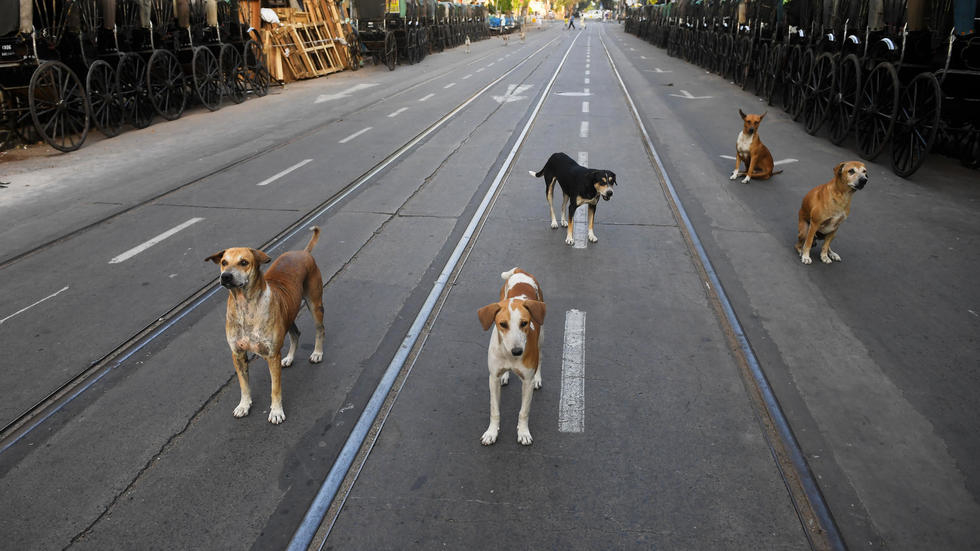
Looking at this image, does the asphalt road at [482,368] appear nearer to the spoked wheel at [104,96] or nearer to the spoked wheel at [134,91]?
the spoked wheel at [104,96]

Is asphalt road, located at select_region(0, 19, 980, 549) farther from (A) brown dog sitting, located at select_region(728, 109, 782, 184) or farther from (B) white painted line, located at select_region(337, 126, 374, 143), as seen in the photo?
(B) white painted line, located at select_region(337, 126, 374, 143)

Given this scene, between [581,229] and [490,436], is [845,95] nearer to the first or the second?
[581,229]

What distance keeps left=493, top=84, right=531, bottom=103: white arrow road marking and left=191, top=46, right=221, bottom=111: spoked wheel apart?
27.6ft

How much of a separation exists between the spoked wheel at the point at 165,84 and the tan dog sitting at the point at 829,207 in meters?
14.5

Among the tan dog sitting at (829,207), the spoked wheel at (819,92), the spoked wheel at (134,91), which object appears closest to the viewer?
the tan dog sitting at (829,207)

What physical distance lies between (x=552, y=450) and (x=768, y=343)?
227 centimetres

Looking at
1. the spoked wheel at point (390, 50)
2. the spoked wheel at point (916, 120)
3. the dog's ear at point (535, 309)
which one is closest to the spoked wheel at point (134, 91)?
the dog's ear at point (535, 309)

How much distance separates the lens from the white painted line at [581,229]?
697 centimetres

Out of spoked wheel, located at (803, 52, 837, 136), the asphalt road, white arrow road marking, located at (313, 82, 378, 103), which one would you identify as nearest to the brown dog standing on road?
the asphalt road

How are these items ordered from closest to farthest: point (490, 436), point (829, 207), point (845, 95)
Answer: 1. point (490, 436)
2. point (829, 207)
3. point (845, 95)

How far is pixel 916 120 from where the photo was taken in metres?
8.94

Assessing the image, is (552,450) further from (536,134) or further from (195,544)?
(536,134)

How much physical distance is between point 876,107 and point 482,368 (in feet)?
30.7

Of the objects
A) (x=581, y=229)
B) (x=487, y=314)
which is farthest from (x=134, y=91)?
(x=487, y=314)
